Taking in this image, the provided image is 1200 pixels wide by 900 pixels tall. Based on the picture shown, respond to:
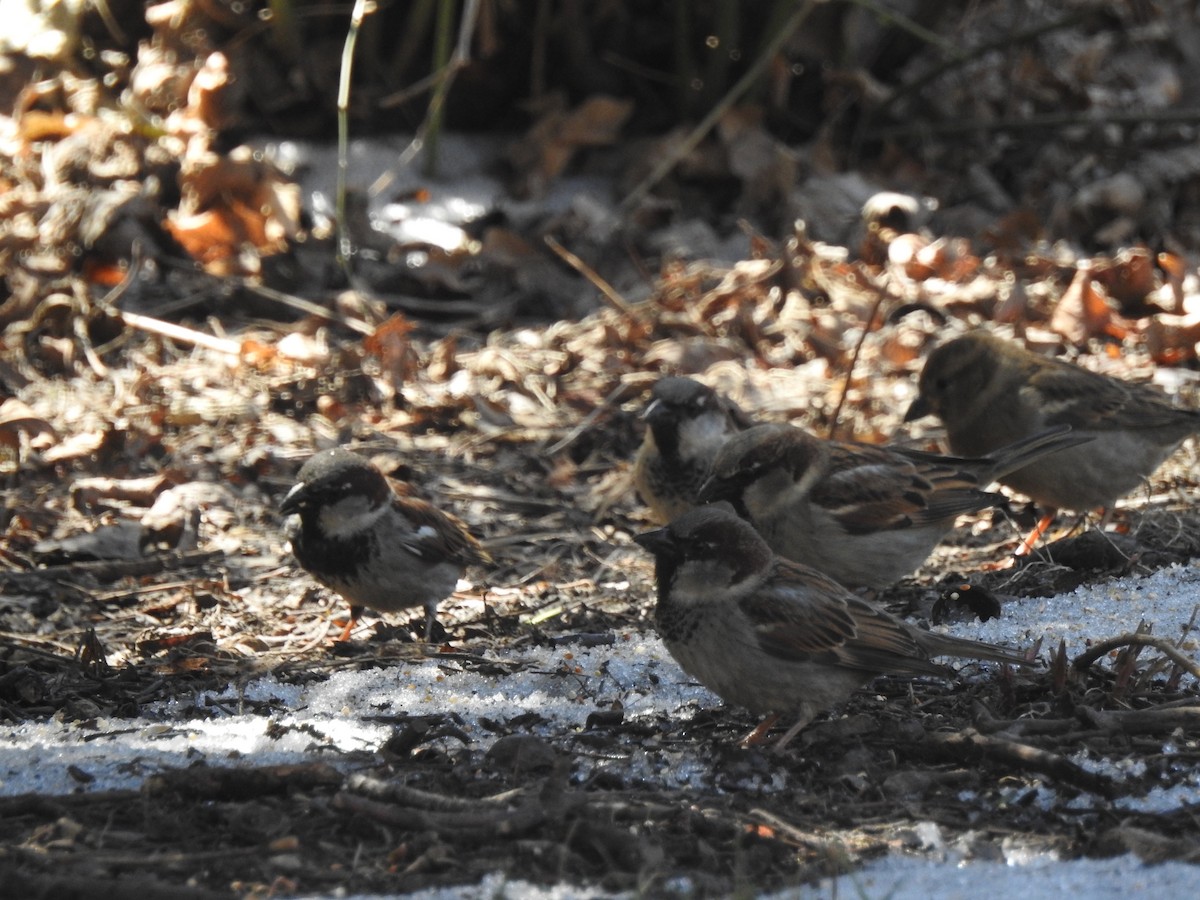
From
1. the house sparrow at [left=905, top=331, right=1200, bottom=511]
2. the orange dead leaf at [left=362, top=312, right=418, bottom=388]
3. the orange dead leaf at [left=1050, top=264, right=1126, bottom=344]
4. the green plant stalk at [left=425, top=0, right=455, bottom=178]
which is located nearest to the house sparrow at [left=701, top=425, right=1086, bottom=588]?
the house sparrow at [left=905, top=331, right=1200, bottom=511]

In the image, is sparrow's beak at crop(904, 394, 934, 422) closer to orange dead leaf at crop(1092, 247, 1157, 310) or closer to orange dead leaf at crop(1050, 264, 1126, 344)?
orange dead leaf at crop(1050, 264, 1126, 344)

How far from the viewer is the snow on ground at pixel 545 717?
107 inches

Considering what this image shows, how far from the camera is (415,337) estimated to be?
7480 millimetres

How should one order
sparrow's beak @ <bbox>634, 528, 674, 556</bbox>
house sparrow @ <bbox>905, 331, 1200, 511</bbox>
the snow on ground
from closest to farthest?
1. the snow on ground
2. sparrow's beak @ <bbox>634, 528, 674, 556</bbox>
3. house sparrow @ <bbox>905, 331, 1200, 511</bbox>

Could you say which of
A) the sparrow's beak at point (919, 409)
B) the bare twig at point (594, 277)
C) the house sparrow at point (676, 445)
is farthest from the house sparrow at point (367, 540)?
the bare twig at point (594, 277)

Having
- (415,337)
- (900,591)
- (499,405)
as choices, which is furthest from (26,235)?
(900,591)

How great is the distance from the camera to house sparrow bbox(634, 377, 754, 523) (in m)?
5.45

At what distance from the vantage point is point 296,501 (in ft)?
16.2

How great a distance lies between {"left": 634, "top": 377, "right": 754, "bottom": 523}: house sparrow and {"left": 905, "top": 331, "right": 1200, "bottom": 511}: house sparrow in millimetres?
947

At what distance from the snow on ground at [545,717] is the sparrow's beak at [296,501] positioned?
847 millimetres

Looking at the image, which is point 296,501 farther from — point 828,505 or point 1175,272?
point 1175,272

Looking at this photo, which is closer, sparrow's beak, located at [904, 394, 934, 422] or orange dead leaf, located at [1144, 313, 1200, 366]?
sparrow's beak, located at [904, 394, 934, 422]

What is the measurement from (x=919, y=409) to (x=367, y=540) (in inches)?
92.4

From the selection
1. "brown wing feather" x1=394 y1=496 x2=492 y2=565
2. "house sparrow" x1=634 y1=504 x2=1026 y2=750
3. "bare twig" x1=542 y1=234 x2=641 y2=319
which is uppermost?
"house sparrow" x1=634 y1=504 x2=1026 y2=750
